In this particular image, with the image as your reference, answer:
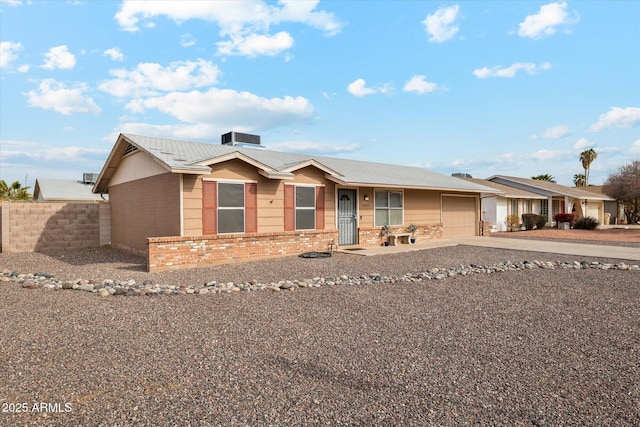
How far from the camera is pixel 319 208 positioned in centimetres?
1331

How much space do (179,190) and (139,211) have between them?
3.64 meters

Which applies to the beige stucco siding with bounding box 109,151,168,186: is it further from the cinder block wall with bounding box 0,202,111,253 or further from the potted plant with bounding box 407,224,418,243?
the potted plant with bounding box 407,224,418,243

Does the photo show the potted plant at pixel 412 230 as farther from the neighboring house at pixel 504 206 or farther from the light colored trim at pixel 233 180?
the neighboring house at pixel 504 206

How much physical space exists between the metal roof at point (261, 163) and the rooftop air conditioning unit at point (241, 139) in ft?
5.24

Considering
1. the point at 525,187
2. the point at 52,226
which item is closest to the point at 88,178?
the point at 52,226

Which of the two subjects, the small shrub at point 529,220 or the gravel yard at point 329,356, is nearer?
the gravel yard at point 329,356

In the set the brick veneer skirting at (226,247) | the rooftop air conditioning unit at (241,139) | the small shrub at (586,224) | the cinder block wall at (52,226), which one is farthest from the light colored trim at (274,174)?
the small shrub at (586,224)

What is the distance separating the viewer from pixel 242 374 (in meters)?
3.62

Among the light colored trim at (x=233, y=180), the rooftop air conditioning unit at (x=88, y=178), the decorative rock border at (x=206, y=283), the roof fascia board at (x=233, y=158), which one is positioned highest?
the rooftop air conditioning unit at (x=88, y=178)

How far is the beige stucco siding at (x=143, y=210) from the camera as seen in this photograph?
34.9 feet

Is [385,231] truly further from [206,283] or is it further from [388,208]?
[206,283]

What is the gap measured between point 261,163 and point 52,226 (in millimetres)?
9334

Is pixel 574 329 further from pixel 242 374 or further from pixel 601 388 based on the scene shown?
pixel 242 374

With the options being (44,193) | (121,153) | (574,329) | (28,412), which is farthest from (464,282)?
(44,193)
